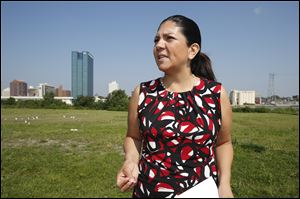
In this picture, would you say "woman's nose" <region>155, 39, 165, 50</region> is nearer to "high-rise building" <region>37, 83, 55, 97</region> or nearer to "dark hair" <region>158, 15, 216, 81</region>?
"dark hair" <region>158, 15, 216, 81</region>

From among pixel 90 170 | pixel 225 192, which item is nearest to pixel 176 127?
pixel 225 192

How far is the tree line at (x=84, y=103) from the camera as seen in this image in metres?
48.4

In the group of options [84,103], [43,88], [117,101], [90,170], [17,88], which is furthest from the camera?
[43,88]

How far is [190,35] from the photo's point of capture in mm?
1601

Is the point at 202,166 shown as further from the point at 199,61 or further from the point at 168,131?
the point at 199,61

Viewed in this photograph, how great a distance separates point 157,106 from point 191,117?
18 cm

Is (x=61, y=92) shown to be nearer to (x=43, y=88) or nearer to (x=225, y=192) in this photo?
(x=43, y=88)

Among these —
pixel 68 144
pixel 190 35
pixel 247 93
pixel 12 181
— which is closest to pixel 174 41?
pixel 190 35

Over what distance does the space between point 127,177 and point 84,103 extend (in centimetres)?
5276

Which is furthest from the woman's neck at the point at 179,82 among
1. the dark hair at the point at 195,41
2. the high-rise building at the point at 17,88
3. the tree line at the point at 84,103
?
the high-rise building at the point at 17,88

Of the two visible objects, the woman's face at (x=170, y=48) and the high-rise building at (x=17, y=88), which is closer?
the woman's face at (x=170, y=48)

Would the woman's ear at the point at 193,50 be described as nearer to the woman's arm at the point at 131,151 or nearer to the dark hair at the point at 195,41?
the dark hair at the point at 195,41

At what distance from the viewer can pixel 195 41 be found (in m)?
1.65

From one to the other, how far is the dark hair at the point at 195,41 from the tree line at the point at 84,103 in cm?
4795
